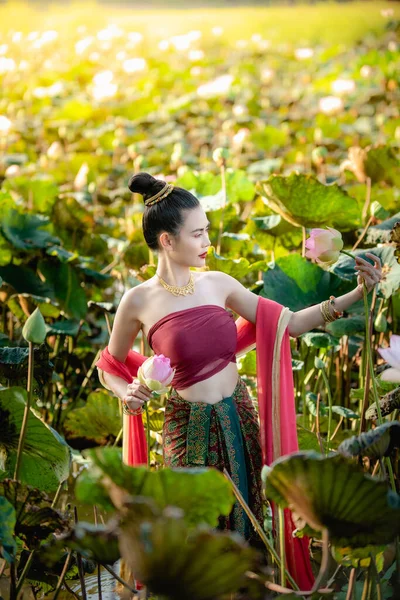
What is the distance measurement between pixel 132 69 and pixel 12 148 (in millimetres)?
1951

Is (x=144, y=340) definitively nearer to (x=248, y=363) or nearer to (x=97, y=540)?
(x=248, y=363)

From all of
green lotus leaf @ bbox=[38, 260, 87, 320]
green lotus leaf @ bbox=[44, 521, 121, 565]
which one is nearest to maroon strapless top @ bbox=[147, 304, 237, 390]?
green lotus leaf @ bbox=[44, 521, 121, 565]

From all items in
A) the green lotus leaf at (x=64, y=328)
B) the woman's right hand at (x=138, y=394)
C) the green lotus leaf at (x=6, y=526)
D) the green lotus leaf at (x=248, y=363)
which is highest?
the woman's right hand at (x=138, y=394)

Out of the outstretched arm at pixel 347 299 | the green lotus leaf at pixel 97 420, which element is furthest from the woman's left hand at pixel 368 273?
the green lotus leaf at pixel 97 420

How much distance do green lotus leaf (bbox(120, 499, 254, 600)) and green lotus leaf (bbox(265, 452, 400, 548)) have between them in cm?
12

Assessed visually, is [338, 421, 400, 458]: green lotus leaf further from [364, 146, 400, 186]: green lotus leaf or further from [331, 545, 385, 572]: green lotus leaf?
[364, 146, 400, 186]: green lotus leaf

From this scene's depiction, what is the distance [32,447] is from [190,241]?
1.33 ft

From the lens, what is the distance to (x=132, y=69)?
255 inches

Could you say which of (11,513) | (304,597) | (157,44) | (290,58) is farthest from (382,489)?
(157,44)

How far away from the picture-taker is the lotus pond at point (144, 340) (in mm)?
957

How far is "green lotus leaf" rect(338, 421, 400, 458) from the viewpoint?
3.40 ft

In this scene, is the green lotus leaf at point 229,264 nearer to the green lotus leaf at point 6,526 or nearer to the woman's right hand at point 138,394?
the woman's right hand at point 138,394

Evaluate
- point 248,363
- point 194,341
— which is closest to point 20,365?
point 194,341

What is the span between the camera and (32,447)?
4.41 ft
